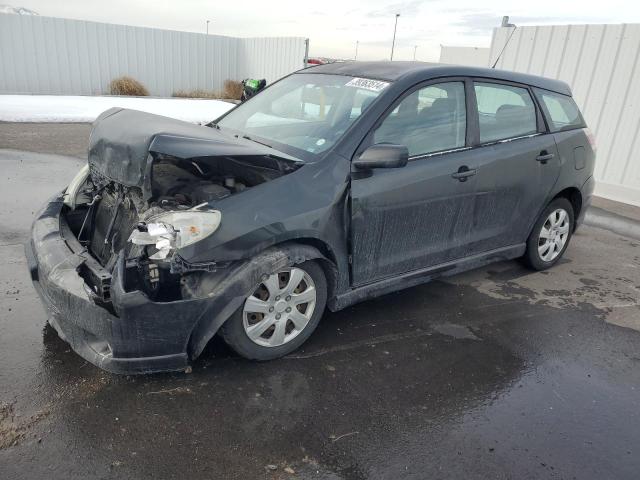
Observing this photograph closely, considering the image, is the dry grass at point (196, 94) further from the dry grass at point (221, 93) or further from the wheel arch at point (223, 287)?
the wheel arch at point (223, 287)

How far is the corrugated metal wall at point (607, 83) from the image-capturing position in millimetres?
7867

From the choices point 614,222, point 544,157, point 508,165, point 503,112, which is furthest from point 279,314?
point 614,222

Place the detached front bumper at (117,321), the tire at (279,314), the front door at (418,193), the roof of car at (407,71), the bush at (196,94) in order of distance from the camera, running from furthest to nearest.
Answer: the bush at (196,94) → the roof of car at (407,71) → the front door at (418,193) → the tire at (279,314) → the detached front bumper at (117,321)

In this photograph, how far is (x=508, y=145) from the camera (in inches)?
161

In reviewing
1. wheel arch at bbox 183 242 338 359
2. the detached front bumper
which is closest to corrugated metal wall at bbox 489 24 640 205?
wheel arch at bbox 183 242 338 359

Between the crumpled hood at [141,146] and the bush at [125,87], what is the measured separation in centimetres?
1540

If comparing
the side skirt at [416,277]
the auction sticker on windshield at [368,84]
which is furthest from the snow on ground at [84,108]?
the side skirt at [416,277]

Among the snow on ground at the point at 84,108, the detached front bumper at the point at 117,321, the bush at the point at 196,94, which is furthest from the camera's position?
the bush at the point at 196,94

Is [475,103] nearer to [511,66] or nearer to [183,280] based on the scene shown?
[183,280]

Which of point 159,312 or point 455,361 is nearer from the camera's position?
point 159,312

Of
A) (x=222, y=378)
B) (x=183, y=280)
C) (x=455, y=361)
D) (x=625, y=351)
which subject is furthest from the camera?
(x=625, y=351)

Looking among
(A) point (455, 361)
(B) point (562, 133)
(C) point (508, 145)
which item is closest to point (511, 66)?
(B) point (562, 133)

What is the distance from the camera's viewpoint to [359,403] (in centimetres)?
282

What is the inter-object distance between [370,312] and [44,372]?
223 cm
